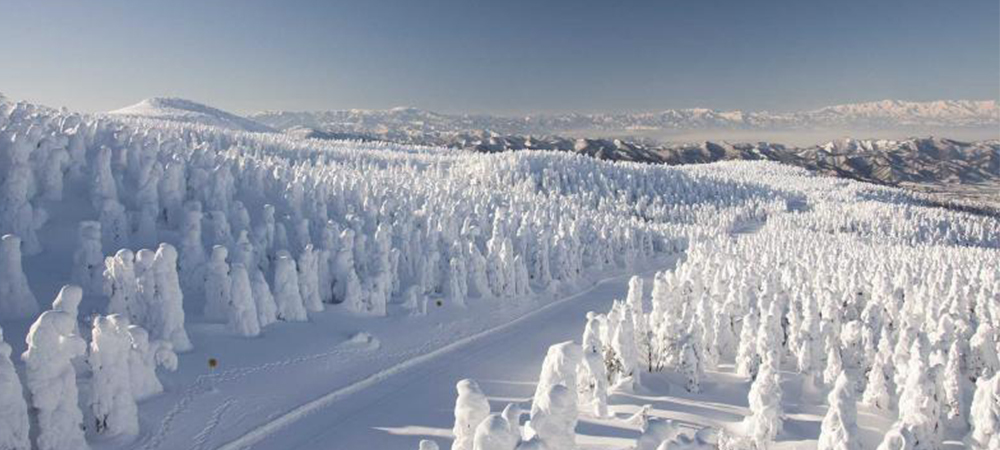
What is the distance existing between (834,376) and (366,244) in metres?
31.7

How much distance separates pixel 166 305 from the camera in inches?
1060

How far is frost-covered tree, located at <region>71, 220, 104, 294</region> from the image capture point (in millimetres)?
29719

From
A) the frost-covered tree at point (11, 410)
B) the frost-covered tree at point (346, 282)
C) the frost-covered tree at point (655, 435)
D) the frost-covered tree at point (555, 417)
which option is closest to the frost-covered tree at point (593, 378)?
the frost-covered tree at point (655, 435)

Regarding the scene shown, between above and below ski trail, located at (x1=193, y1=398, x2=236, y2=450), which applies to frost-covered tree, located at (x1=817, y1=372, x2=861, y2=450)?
above

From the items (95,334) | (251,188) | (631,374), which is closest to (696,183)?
(251,188)

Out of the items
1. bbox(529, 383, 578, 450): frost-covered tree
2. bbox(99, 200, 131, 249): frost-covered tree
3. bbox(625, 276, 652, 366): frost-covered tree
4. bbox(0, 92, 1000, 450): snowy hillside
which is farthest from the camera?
bbox(99, 200, 131, 249): frost-covered tree

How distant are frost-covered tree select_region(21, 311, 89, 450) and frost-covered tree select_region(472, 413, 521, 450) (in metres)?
14.1

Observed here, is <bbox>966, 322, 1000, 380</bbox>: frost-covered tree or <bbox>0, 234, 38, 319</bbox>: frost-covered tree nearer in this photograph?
<bbox>0, 234, 38, 319</bbox>: frost-covered tree

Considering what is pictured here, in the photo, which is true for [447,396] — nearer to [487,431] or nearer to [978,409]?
[487,431]

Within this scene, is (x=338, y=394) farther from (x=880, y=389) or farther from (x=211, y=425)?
(x=880, y=389)

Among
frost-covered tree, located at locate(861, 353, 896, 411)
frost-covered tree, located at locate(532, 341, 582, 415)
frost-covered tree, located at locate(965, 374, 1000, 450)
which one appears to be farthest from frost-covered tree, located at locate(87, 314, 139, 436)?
frost-covered tree, located at locate(861, 353, 896, 411)

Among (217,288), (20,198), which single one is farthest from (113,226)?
(217,288)

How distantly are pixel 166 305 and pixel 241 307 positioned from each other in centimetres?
363

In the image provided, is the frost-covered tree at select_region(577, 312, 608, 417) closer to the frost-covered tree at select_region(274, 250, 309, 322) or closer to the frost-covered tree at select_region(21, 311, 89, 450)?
the frost-covered tree at select_region(274, 250, 309, 322)
